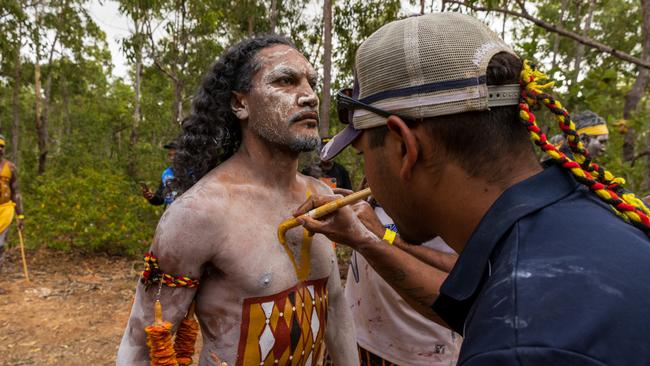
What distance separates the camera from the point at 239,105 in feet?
6.38

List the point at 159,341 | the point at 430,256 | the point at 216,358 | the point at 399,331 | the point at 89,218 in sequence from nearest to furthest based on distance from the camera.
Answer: the point at 159,341, the point at 216,358, the point at 430,256, the point at 399,331, the point at 89,218

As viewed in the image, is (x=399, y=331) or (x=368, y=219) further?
(x=399, y=331)

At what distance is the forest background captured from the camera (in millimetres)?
4973

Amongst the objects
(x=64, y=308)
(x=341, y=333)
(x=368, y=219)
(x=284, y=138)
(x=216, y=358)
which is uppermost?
(x=284, y=138)

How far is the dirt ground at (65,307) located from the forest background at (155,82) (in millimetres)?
399

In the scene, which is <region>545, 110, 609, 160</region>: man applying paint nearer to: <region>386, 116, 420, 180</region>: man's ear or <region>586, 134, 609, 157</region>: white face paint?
<region>586, 134, 609, 157</region>: white face paint

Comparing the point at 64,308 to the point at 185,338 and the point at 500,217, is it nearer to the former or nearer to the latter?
the point at 185,338

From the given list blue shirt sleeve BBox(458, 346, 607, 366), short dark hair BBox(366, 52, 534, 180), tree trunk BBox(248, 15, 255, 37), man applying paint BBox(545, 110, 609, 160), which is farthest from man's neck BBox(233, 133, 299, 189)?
tree trunk BBox(248, 15, 255, 37)

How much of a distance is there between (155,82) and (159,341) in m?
23.6

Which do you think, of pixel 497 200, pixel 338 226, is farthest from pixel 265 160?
pixel 497 200

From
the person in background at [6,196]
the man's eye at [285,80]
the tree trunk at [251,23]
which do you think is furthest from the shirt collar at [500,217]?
the tree trunk at [251,23]

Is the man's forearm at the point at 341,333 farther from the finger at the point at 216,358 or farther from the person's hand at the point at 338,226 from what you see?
the finger at the point at 216,358

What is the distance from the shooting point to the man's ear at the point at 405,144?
100cm

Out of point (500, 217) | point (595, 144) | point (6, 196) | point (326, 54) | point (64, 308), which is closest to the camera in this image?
point (500, 217)
